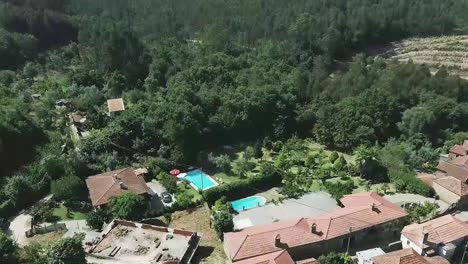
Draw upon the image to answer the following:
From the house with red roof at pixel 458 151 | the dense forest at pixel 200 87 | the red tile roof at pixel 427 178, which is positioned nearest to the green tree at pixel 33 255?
the dense forest at pixel 200 87

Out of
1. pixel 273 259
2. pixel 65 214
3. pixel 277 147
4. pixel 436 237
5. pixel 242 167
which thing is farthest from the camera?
pixel 277 147

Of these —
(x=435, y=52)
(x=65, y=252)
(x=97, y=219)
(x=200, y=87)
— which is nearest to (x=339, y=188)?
(x=97, y=219)

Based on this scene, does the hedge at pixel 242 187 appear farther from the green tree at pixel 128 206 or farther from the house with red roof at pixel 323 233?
the house with red roof at pixel 323 233

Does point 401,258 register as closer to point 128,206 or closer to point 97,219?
point 128,206

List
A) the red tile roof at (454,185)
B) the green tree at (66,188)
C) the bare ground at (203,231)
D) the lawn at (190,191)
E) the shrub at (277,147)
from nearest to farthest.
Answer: the bare ground at (203,231) < the green tree at (66,188) < the red tile roof at (454,185) < the lawn at (190,191) < the shrub at (277,147)

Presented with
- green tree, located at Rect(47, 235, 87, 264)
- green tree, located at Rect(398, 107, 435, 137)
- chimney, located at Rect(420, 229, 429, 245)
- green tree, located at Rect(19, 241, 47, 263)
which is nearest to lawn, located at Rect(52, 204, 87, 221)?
green tree, located at Rect(19, 241, 47, 263)

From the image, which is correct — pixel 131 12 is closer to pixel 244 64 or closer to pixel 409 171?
pixel 244 64

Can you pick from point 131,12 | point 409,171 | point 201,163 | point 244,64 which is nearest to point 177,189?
point 201,163
